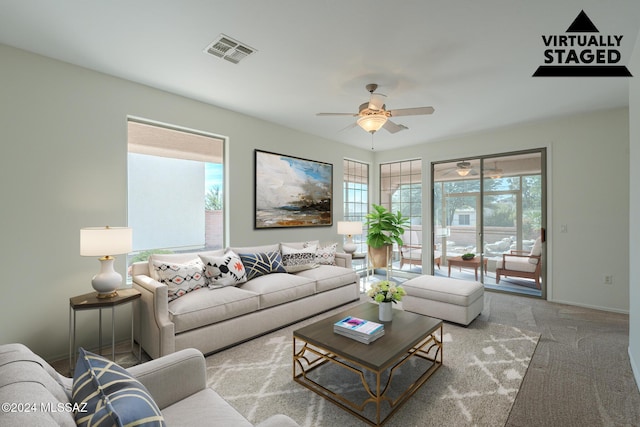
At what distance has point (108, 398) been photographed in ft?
2.90

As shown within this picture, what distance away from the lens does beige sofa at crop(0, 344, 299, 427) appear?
0.77 m

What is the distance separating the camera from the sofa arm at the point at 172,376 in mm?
1354

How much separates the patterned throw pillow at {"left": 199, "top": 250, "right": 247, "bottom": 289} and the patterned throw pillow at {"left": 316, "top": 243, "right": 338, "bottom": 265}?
1382 millimetres

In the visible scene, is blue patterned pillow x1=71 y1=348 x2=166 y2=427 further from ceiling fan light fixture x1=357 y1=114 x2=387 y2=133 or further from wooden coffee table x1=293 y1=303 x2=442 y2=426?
ceiling fan light fixture x1=357 y1=114 x2=387 y2=133

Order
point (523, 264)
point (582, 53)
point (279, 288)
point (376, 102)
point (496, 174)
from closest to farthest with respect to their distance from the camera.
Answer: point (582, 53)
point (376, 102)
point (279, 288)
point (523, 264)
point (496, 174)

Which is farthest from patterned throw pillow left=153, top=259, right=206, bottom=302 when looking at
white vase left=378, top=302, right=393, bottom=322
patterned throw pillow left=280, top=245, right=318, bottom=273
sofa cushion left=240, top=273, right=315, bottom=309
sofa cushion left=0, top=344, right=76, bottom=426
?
white vase left=378, top=302, right=393, bottom=322

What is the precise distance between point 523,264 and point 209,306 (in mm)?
4750

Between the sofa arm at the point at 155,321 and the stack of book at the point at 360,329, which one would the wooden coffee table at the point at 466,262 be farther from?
the sofa arm at the point at 155,321

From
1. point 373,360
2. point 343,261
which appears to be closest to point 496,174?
point 343,261

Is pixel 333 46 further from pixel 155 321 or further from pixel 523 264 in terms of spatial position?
pixel 523 264

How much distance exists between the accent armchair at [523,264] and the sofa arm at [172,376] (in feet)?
16.4

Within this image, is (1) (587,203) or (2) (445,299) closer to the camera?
(2) (445,299)

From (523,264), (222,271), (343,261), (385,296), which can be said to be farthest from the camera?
(523,264)

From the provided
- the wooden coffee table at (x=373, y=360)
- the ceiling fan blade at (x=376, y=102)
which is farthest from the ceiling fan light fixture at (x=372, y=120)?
the wooden coffee table at (x=373, y=360)
